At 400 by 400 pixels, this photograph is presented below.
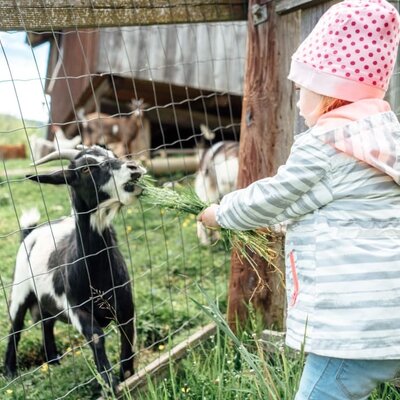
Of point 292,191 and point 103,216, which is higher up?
point 292,191

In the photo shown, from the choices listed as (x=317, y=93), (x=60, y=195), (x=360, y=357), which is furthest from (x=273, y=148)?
(x=60, y=195)

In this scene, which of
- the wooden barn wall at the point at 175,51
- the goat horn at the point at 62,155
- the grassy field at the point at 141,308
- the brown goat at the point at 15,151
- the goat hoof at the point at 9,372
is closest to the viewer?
the goat horn at the point at 62,155

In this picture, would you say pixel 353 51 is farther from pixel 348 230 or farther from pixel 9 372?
pixel 9 372

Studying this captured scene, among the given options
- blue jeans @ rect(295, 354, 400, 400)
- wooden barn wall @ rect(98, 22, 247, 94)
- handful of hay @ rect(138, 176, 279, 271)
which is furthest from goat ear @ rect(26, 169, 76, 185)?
wooden barn wall @ rect(98, 22, 247, 94)

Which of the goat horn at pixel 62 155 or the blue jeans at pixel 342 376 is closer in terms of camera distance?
the blue jeans at pixel 342 376

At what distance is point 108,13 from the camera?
11.1 feet

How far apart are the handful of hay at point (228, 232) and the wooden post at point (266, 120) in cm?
61

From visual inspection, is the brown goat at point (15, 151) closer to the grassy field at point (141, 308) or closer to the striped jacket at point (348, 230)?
the grassy field at point (141, 308)

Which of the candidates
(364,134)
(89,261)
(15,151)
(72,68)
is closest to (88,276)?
(89,261)

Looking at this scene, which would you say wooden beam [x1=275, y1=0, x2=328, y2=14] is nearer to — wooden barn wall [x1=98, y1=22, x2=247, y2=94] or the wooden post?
the wooden post

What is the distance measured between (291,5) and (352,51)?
4.72 feet

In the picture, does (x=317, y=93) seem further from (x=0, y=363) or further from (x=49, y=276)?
(x=0, y=363)

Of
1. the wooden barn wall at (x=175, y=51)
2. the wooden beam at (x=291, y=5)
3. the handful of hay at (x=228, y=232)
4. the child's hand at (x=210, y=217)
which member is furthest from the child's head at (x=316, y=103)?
the wooden barn wall at (x=175, y=51)

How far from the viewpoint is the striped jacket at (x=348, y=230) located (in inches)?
82.3
